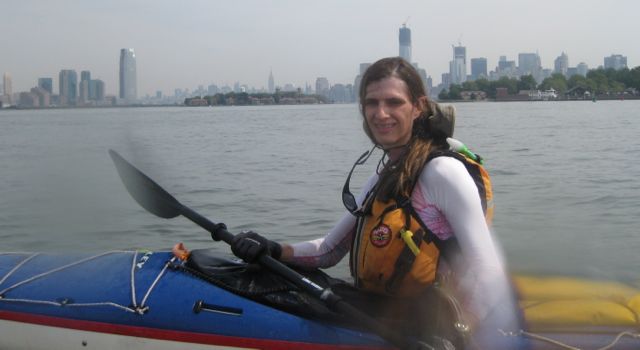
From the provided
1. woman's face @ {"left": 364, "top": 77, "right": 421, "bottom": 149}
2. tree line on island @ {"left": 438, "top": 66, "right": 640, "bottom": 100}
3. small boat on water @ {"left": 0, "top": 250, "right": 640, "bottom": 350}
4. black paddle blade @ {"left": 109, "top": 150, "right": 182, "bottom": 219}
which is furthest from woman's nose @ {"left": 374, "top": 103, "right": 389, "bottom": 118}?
tree line on island @ {"left": 438, "top": 66, "right": 640, "bottom": 100}

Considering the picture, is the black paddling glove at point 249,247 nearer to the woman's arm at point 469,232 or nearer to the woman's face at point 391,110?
the woman's face at point 391,110

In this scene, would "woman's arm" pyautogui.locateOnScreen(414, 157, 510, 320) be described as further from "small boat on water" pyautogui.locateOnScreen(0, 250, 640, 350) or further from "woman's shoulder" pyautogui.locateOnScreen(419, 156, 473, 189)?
"small boat on water" pyautogui.locateOnScreen(0, 250, 640, 350)

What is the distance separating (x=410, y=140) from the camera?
2.91 m

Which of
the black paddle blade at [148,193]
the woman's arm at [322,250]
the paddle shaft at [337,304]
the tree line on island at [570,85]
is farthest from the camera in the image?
the tree line on island at [570,85]

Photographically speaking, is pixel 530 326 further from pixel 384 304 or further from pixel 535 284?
pixel 384 304

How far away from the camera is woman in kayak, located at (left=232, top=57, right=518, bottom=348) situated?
2621mm

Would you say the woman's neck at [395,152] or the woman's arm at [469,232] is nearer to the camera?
the woman's arm at [469,232]

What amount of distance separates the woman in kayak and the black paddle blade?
1.25 metres

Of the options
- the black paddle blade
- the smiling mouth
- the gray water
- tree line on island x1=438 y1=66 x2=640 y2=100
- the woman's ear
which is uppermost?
tree line on island x1=438 y1=66 x2=640 y2=100

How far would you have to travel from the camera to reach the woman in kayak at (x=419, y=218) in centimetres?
262

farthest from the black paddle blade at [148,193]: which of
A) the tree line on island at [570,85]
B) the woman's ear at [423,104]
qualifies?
the tree line on island at [570,85]

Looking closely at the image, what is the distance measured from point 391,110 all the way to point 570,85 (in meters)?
107

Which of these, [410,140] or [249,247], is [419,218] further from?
[249,247]

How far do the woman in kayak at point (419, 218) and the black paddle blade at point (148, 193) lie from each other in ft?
4.11
